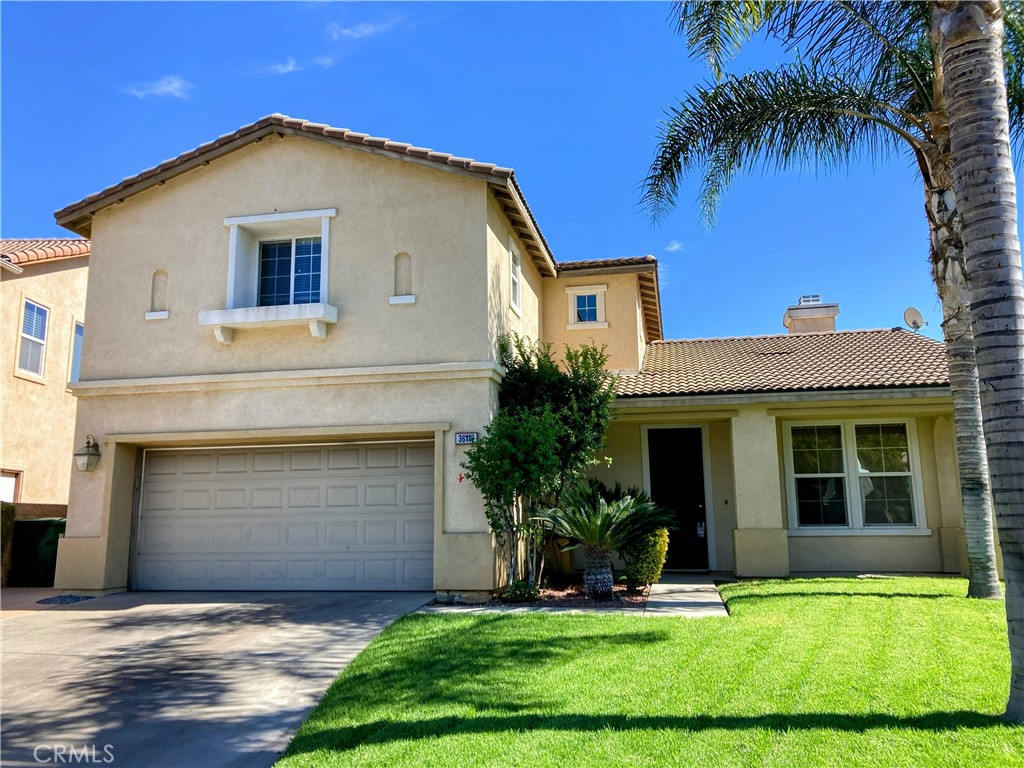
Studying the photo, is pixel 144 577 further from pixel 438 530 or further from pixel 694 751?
pixel 694 751

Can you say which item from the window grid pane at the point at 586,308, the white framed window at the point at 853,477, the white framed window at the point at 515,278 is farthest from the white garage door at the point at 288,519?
the white framed window at the point at 853,477

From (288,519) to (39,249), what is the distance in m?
10.8

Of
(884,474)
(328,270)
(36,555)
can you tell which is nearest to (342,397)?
(328,270)

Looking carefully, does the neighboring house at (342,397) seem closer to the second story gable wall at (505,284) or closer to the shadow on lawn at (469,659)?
the second story gable wall at (505,284)

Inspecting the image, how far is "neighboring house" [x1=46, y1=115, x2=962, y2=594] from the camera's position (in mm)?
11562

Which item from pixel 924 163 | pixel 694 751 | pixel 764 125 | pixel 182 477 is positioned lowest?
pixel 694 751

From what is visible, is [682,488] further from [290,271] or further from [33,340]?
[33,340]

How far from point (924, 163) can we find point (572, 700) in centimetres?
911

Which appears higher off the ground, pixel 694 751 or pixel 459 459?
pixel 459 459

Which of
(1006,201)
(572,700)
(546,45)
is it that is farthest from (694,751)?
(546,45)

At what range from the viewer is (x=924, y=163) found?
34.5 ft

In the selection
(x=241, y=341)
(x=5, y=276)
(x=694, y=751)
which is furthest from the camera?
(x=5, y=276)

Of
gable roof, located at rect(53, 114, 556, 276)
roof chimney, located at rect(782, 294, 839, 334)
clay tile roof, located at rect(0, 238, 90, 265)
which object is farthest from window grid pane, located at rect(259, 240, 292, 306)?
roof chimney, located at rect(782, 294, 839, 334)

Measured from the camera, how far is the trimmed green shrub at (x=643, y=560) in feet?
37.0
